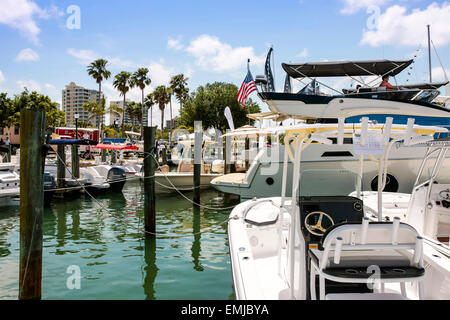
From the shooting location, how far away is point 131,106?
258ft

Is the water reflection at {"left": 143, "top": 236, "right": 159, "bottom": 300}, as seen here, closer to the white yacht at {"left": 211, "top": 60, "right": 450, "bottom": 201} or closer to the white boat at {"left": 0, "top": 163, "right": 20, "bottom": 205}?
the white yacht at {"left": 211, "top": 60, "right": 450, "bottom": 201}

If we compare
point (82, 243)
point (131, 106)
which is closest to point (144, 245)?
point (82, 243)

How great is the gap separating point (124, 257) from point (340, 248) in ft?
20.4

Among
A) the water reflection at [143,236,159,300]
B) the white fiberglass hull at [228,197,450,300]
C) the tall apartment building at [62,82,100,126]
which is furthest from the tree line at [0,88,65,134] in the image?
the tall apartment building at [62,82,100,126]

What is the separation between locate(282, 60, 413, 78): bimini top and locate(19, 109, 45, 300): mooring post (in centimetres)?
893

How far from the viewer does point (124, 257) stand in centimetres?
791

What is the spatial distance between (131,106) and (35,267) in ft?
254

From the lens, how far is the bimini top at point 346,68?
11.8 metres

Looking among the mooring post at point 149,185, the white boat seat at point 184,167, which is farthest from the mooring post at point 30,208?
the white boat seat at point 184,167

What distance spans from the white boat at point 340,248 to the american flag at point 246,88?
1093 cm

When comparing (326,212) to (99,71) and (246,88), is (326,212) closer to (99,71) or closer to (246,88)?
(246,88)

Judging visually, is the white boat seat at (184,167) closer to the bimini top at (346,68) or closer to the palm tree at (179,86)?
the bimini top at (346,68)

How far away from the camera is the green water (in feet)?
20.1

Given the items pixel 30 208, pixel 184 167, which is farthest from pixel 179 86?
pixel 30 208
